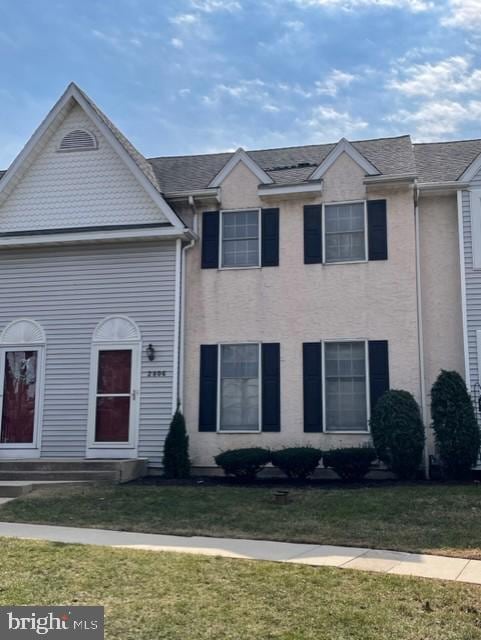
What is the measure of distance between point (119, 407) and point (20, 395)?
7.41ft

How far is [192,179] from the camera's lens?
1539 centimetres

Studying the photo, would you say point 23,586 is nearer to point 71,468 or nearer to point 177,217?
point 71,468

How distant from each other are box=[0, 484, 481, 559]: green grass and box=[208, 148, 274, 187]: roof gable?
6.45 meters

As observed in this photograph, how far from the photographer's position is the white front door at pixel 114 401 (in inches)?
538

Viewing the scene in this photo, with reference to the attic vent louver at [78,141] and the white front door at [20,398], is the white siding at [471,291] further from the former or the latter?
the white front door at [20,398]

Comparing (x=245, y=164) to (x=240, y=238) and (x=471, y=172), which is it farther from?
(x=471, y=172)

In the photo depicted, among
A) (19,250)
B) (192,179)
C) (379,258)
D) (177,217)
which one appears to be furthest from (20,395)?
(379,258)

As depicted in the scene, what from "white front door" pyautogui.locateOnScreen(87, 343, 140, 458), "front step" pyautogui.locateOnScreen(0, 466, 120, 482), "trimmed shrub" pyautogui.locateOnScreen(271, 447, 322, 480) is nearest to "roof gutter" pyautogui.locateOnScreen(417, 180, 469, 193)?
"trimmed shrub" pyautogui.locateOnScreen(271, 447, 322, 480)

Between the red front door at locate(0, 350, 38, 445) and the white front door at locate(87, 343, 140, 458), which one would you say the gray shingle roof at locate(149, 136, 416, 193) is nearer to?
the white front door at locate(87, 343, 140, 458)

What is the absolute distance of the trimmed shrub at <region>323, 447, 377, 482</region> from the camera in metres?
12.1

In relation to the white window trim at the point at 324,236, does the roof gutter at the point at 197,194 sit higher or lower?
higher

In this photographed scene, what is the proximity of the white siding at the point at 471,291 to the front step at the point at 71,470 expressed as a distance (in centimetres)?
672

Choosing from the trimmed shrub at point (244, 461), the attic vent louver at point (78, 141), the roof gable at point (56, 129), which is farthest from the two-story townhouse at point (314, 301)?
the attic vent louver at point (78, 141)

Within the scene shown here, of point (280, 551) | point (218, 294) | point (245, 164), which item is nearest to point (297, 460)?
point (218, 294)
